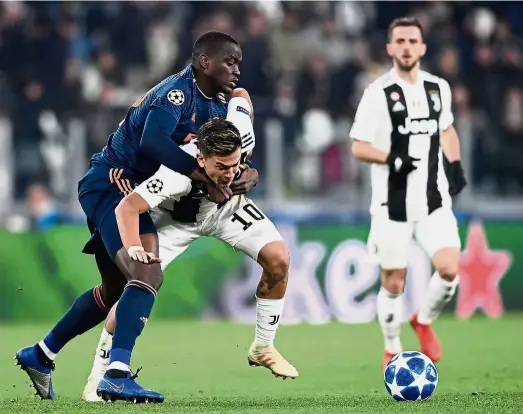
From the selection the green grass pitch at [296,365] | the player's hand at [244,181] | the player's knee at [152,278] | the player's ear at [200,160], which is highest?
the player's ear at [200,160]

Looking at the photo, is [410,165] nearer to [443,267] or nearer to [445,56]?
[443,267]

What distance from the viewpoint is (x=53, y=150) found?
14055 mm

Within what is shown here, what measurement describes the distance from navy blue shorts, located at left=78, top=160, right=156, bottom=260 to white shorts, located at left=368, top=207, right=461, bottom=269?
254 cm

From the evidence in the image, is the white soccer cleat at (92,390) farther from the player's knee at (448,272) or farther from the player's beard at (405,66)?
the player's beard at (405,66)

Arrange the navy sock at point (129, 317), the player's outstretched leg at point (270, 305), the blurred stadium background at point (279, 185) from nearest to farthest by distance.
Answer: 1. the navy sock at point (129, 317)
2. the player's outstretched leg at point (270, 305)
3. the blurred stadium background at point (279, 185)

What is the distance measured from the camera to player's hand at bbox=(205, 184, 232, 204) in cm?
705

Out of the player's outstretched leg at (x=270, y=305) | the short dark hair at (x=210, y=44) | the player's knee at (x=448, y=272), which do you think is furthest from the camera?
the player's knee at (x=448, y=272)

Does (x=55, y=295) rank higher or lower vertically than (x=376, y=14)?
lower

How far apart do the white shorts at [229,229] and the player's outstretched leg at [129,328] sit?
74 centimetres

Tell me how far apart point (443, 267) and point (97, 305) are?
9.04 feet

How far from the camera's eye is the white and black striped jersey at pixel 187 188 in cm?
692

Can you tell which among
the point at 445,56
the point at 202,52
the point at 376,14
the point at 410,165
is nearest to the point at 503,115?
the point at 445,56

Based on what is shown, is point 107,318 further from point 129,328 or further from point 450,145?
point 450,145

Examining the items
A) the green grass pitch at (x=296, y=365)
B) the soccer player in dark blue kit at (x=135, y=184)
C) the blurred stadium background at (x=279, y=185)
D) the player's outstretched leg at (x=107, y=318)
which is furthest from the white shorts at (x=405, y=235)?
the blurred stadium background at (x=279, y=185)
